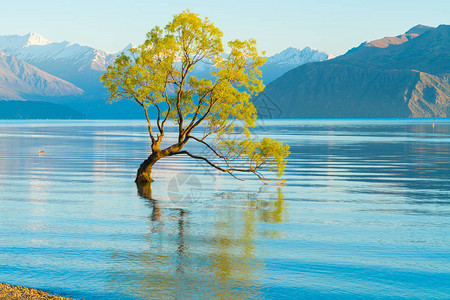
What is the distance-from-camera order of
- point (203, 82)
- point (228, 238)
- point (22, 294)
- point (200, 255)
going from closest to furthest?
1. point (22, 294)
2. point (200, 255)
3. point (228, 238)
4. point (203, 82)

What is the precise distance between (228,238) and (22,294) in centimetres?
1033

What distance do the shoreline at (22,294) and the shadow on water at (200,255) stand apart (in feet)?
7.72

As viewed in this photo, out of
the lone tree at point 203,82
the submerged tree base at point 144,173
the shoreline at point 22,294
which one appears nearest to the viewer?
the shoreline at point 22,294

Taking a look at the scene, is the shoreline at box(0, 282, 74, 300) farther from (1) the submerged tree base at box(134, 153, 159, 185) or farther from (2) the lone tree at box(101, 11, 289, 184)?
(1) the submerged tree base at box(134, 153, 159, 185)

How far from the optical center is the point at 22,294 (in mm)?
16594

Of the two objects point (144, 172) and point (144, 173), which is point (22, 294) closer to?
point (144, 172)

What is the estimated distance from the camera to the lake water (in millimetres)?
18266

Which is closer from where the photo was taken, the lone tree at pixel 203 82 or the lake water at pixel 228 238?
the lake water at pixel 228 238

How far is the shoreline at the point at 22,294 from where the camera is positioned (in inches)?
640

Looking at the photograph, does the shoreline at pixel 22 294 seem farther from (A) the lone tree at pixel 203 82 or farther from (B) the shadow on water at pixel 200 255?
(A) the lone tree at pixel 203 82

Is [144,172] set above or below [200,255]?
above

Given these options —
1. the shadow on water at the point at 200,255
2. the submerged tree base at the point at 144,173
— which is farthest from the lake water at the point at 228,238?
the submerged tree base at the point at 144,173

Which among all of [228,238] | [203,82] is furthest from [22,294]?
[203,82]

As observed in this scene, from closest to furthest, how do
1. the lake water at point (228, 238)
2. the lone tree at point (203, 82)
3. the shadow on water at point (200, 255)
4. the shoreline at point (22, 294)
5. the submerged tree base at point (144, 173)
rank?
the shoreline at point (22, 294) → the shadow on water at point (200, 255) → the lake water at point (228, 238) → the lone tree at point (203, 82) → the submerged tree base at point (144, 173)
